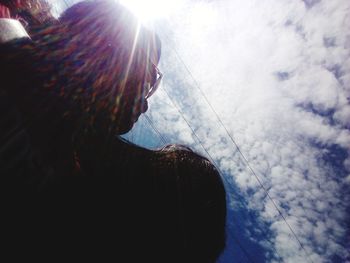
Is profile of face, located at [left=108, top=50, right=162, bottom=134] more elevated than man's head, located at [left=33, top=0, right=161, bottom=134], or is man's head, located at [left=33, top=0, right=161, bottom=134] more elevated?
man's head, located at [left=33, top=0, right=161, bottom=134]

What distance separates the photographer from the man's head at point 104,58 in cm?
109

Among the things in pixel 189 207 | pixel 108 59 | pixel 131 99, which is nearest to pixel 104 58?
pixel 108 59

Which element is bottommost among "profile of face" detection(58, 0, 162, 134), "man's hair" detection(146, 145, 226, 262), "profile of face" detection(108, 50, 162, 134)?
"man's hair" detection(146, 145, 226, 262)

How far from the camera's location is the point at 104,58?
4.77 feet

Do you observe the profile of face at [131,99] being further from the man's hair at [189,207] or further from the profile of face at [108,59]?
the man's hair at [189,207]

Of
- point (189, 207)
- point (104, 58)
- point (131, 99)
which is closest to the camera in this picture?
point (104, 58)

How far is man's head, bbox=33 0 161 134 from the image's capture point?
3.57 feet

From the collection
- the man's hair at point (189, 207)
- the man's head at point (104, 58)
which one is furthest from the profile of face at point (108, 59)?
the man's hair at point (189, 207)

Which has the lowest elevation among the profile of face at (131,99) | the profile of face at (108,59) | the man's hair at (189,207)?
the man's hair at (189,207)

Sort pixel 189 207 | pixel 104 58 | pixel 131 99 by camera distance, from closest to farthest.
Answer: pixel 104 58
pixel 131 99
pixel 189 207

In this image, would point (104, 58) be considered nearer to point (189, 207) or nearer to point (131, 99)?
point (131, 99)

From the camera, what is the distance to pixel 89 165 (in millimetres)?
1607

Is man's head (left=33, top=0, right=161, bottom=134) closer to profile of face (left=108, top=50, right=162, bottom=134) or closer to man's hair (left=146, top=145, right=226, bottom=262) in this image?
profile of face (left=108, top=50, right=162, bottom=134)

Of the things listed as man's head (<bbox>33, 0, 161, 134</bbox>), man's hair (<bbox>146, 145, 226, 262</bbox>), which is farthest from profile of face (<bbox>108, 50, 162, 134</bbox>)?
man's hair (<bbox>146, 145, 226, 262</bbox>)
